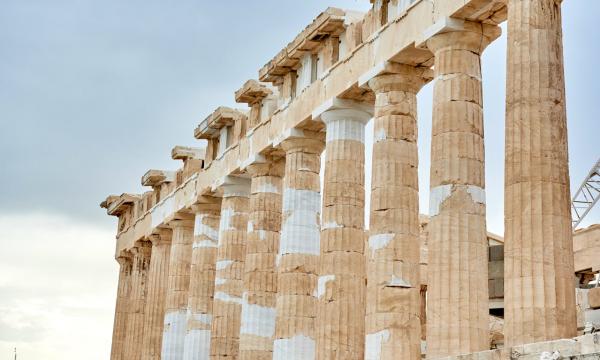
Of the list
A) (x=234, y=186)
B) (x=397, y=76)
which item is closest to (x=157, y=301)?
(x=234, y=186)

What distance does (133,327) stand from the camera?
48219mm

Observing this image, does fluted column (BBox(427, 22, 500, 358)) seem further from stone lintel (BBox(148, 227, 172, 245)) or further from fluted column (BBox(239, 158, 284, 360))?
stone lintel (BBox(148, 227, 172, 245))

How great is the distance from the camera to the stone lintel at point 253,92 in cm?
3512

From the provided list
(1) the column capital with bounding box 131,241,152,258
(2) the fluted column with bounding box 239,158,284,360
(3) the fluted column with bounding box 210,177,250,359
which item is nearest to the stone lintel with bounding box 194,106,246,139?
(3) the fluted column with bounding box 210,177,250,359

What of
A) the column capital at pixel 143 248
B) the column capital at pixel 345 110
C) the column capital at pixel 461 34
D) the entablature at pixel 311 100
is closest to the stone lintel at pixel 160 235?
the entablature at pixel 311 100

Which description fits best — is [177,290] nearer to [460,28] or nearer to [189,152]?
[189,152]

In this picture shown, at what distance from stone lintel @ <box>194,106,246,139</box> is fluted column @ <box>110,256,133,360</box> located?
14233mm

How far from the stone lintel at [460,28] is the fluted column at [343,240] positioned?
18.6 feet

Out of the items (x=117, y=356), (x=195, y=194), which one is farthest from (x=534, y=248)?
(x=117, y=356)

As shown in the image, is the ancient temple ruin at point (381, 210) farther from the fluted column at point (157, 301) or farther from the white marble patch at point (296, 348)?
the fluted column at point (157, 301)

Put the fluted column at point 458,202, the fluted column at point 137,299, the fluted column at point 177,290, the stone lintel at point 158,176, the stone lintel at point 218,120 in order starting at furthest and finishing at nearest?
the fluted column at point 137,299
the stone lintel at point 158,176
the fluted column at point 177,290
the stone lintel at point 218,120
the fluted column at point 458,202

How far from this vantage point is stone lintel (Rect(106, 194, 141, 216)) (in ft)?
166

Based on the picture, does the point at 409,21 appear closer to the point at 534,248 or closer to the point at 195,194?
the point at 534,248

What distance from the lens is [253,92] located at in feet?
116
